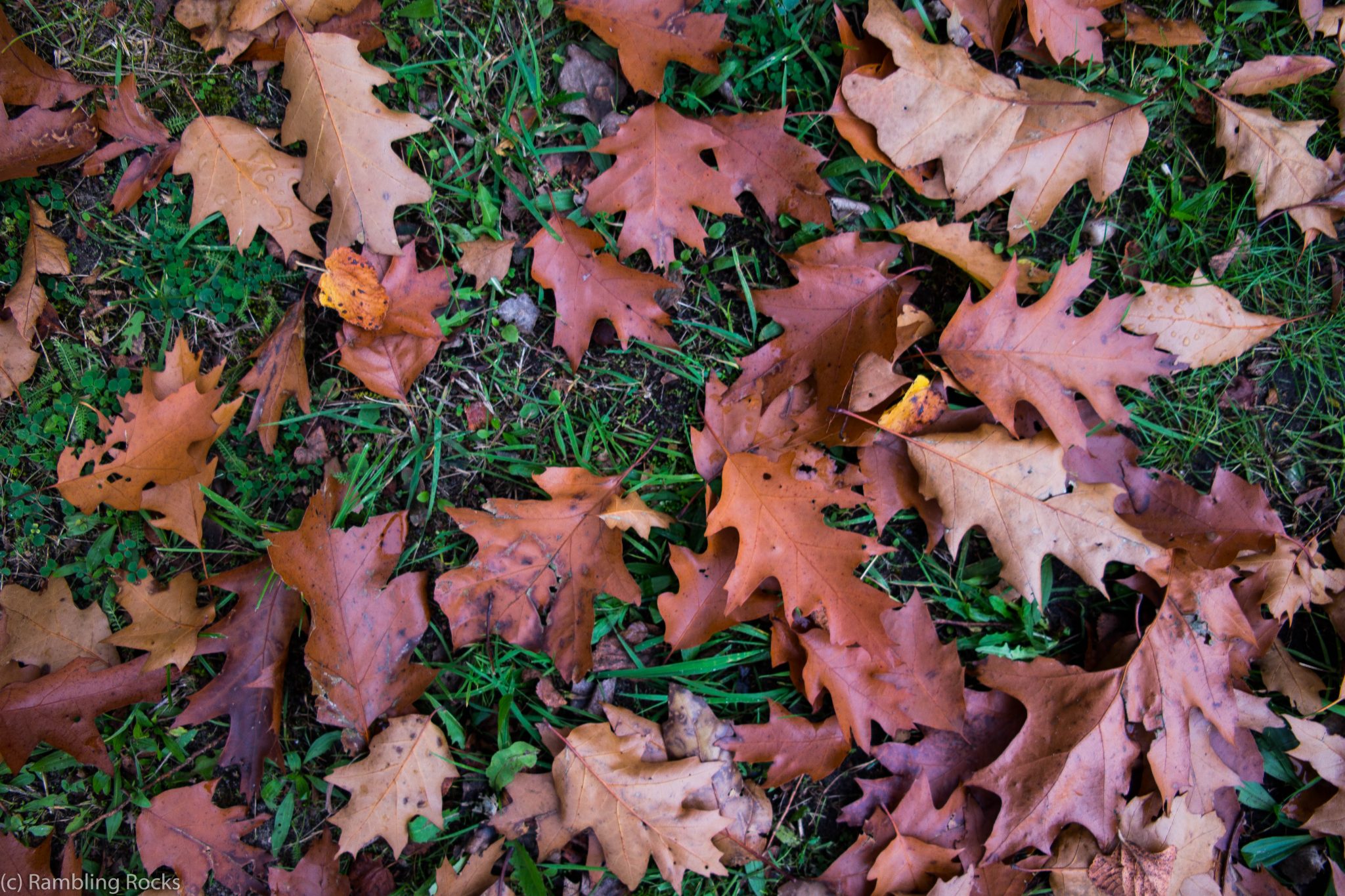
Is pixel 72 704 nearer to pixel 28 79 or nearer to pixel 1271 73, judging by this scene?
pixel 28 79

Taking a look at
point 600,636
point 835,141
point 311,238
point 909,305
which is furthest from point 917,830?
point 311,238

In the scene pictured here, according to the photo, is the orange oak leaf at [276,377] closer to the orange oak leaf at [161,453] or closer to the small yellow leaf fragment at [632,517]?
the orange oak leaf at [161,453]

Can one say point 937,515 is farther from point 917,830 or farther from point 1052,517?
point 917,830

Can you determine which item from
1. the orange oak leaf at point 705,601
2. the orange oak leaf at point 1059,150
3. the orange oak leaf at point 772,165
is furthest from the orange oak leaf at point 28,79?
the orange oak leaf at point 1059,150

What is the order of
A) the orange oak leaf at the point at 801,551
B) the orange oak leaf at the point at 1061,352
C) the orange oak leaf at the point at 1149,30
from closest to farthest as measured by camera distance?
the orange oak leaf at the point at 801,551 < the orange oak leaf at the point at 1061,352 < the orange oak leaf at the point at 1149,30

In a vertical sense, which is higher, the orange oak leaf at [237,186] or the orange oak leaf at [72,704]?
the orange oak leaf at [237,186]

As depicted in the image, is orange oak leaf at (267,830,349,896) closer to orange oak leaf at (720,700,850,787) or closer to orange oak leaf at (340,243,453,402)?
orange oak leaf at (720,700,850,787)

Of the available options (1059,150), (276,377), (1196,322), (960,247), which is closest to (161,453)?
(276,377)

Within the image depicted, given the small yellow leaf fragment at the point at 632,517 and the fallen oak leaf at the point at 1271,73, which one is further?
the fallen oak leaf at the point at 1271,73
